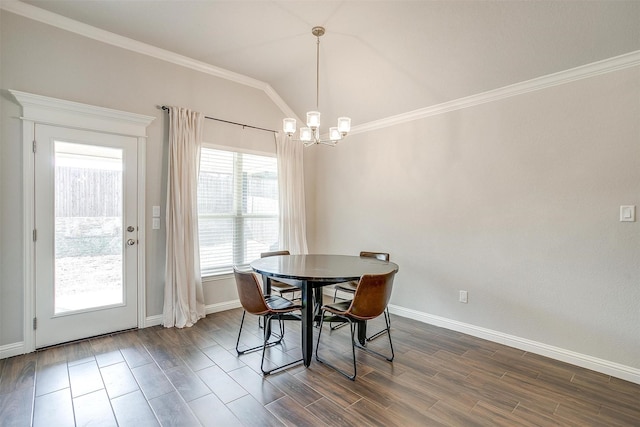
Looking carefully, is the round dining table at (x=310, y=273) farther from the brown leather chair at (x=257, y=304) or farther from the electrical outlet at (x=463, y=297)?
the electrical outlet at (x=463, y=297)

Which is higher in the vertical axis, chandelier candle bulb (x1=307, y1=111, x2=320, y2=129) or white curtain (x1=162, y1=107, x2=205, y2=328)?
chandelier candle bulb (x1=307, y1=111, x2=320, y2=129)

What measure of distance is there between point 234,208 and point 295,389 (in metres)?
2.56

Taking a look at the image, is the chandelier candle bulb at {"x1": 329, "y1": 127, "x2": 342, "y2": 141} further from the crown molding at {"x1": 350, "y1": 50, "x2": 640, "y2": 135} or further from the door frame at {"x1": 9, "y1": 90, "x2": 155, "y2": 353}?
the door frame at {"x1": 9, "y1": 90, "x2": 155, "y2": 353}

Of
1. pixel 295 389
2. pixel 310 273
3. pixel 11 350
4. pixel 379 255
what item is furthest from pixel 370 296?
pixel 11 350

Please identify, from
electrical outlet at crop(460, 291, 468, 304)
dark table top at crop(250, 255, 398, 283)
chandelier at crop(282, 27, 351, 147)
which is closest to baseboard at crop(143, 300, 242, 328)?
dark table top at crop(250, 255, 398, 283)

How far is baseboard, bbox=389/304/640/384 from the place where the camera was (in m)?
2.49

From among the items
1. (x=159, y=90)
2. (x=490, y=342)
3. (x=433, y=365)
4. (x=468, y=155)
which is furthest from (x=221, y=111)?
(x=490, y=342)

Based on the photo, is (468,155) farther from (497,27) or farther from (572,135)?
(497,27)

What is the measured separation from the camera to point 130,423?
6.28ft

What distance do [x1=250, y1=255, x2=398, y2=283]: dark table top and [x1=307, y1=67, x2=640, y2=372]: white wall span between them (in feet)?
3.39

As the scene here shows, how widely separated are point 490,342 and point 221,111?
13.5ft

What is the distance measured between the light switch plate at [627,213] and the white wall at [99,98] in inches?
155

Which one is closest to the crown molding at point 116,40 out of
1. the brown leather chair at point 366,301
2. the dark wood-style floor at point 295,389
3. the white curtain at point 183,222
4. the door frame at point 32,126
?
the white curtain at point 183,222

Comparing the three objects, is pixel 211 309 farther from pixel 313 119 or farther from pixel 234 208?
pixel 313 119
